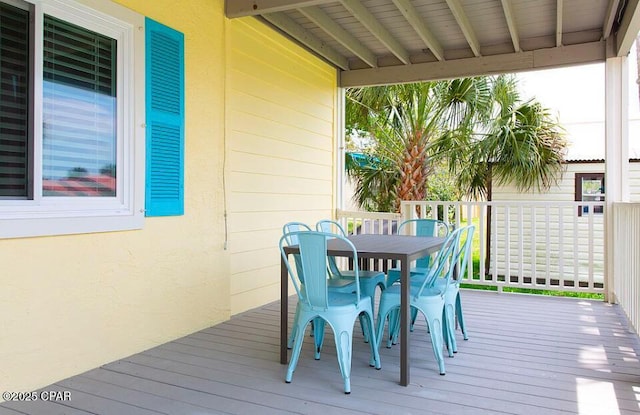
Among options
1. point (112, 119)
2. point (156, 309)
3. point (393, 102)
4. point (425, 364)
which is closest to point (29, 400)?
point (156, 309)

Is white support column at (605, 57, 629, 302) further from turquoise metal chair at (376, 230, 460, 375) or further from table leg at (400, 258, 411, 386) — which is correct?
table leg at (400, 258, 411, 386)

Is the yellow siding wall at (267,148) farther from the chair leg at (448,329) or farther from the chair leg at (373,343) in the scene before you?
the chair leg at (448,329)

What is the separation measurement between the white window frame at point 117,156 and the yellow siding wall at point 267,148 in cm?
106

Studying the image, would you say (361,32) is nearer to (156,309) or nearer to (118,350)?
(156,309)

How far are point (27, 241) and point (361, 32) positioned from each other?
4.09m

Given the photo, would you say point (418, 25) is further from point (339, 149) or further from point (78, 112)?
point (78, 112)

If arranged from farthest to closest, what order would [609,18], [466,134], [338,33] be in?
[466,134]
[338,33]
[609,18]

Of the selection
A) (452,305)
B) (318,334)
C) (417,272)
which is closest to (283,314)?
(318,334)

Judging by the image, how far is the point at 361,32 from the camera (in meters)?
5.41

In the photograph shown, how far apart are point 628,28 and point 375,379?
3.89 metres

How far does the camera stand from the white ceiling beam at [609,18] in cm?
434

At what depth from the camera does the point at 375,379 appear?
2.88 meters

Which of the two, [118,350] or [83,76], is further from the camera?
[118,350]

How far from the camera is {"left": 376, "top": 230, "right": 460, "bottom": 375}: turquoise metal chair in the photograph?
3016 millimetres
